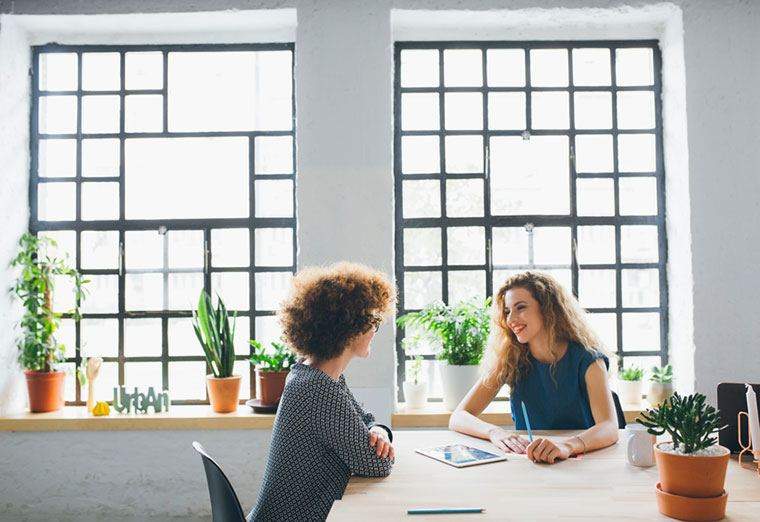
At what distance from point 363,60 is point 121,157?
1.72 metres

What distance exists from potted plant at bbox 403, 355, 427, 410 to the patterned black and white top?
190 centimetres

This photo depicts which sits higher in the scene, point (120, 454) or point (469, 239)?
point (469, 239)

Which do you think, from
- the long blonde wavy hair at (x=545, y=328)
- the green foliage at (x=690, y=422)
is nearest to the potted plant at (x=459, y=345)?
the long blonde wavy hair at (x=545, y=328)

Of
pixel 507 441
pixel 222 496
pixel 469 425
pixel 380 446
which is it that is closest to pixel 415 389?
pixel 469 425

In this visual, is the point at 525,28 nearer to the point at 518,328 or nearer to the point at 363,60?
the point at 363,60

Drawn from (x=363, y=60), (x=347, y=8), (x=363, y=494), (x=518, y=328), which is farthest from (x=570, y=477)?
(x=347, y=8)

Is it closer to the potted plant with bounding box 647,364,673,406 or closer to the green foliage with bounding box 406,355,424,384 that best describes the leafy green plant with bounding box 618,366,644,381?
the potted plant with bounding box 647,364,673,406

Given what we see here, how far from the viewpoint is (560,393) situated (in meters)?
2.68

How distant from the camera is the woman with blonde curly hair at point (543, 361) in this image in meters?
2.66

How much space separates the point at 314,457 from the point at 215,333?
6.27 ft

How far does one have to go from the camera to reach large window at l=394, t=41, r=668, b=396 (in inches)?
159

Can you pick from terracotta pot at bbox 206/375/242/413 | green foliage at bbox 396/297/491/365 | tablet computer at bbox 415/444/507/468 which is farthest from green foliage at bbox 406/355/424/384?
tablet computer at bbox 415/444/507/468

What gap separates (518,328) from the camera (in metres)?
2.76

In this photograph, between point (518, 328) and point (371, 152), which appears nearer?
point (518, 328)
